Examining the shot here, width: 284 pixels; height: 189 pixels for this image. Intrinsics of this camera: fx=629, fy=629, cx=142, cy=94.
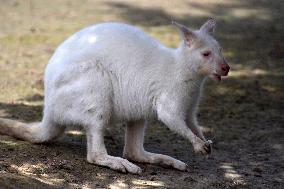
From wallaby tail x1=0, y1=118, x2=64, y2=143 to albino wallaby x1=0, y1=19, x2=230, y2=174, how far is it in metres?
0.01

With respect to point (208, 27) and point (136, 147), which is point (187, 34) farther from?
point (136, 147)

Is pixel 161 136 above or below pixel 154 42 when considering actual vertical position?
below

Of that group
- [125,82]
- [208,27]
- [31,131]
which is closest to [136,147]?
A: [125,82]

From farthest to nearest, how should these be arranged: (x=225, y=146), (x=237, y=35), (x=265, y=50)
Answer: (x=237, y=35), (x=265, y=50), (x=225, y=146)

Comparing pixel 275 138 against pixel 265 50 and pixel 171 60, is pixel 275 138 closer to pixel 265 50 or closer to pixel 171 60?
pixel 171 60

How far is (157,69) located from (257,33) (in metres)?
5.96

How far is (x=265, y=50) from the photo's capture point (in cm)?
991

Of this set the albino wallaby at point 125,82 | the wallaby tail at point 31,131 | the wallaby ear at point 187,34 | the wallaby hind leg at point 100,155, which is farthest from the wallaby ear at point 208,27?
the wallaby tail at point 31,131

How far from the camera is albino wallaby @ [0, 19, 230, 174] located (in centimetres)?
499

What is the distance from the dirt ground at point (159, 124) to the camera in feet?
16.0

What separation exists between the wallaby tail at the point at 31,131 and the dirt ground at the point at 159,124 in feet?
0.24

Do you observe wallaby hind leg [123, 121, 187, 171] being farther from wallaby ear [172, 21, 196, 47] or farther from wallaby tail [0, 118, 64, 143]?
wallaby ear [172, 21, 196, 47]

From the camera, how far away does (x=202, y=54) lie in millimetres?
4969

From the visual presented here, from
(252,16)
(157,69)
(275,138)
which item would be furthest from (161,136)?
(252,16)
